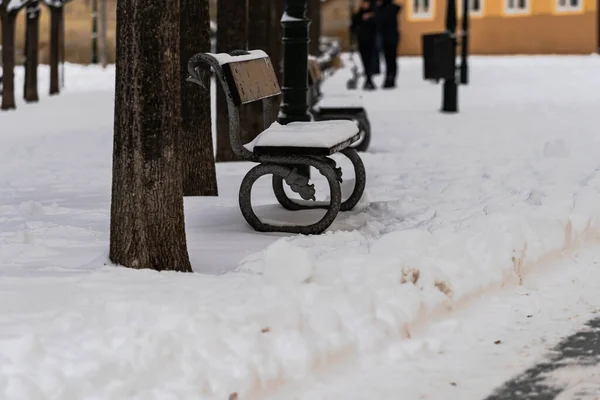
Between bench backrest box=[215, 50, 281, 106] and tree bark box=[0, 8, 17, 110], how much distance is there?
38.5 feet

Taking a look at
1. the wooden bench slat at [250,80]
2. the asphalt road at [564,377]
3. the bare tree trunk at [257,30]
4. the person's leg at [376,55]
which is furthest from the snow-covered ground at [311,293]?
the person's leg at [376,55]

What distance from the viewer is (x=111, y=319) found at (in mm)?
5180

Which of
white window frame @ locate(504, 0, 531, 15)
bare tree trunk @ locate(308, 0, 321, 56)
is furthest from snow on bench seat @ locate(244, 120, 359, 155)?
white window frame @ locate(504, 0, 531, 15)

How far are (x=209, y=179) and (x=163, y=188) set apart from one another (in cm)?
289

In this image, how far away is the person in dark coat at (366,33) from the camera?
81.3 ft

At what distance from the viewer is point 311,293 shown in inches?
221

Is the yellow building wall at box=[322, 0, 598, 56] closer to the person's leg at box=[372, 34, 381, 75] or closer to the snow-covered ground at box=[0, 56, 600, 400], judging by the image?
the person's leg at box=[372, 34, 381, 75]

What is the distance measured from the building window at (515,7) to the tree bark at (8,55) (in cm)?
2784

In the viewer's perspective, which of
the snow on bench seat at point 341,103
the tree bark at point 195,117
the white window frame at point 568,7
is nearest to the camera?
the tree bark at point 195,117

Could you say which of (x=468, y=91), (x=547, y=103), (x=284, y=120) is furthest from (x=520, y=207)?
(x=468, y=91)

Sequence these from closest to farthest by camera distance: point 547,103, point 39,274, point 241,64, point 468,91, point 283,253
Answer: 1. point 283,253
2. point 39,274
3. point 241,64
4. point 547,103
5. point 468,91

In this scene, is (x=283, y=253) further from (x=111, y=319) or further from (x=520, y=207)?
(x=520, y=207)

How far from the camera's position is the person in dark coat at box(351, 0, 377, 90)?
24.8m

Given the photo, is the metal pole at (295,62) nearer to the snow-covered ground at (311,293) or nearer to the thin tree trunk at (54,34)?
the snow-covered ground at (311,293)
